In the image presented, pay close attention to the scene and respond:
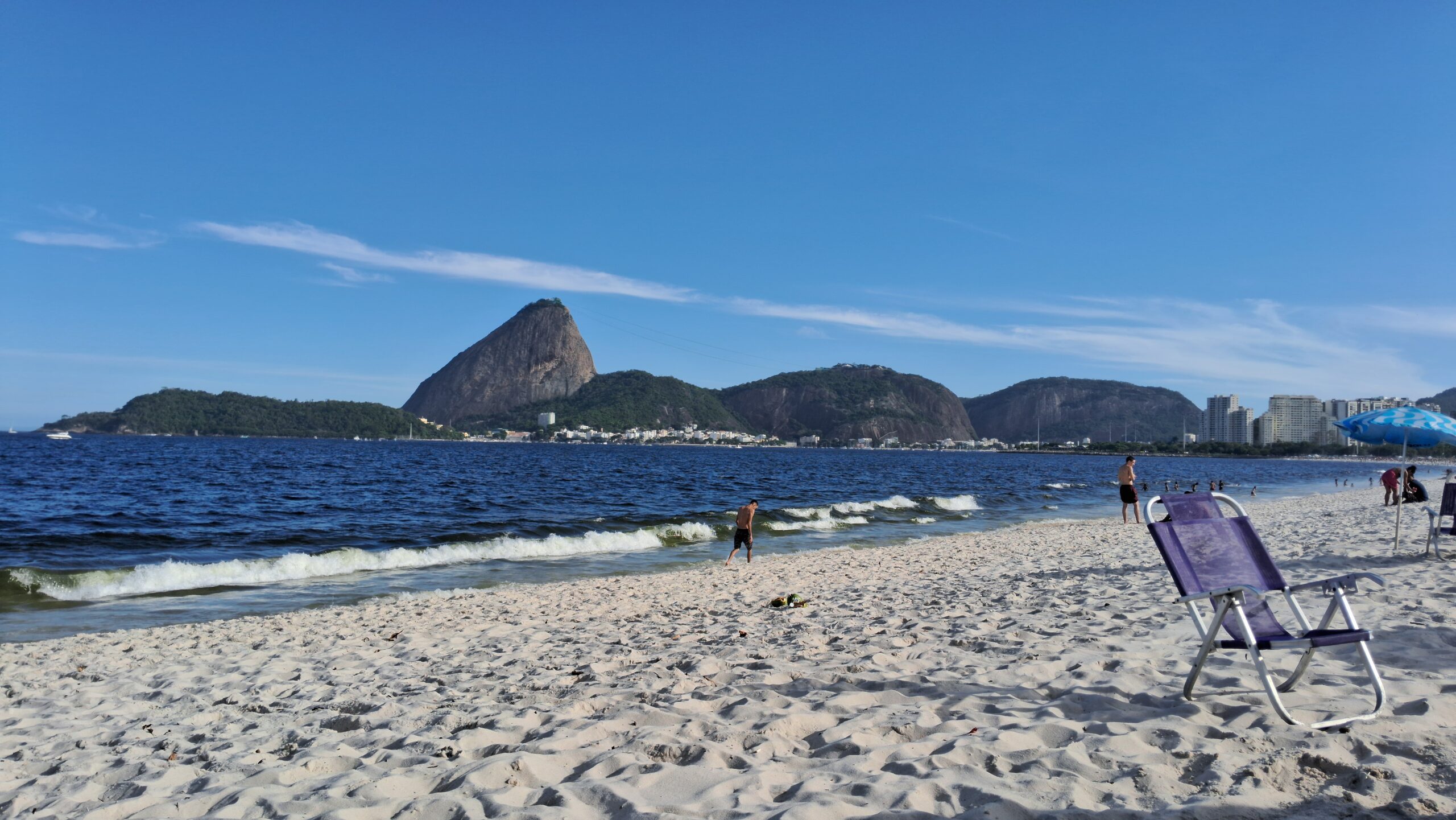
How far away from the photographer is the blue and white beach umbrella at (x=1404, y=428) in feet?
32.8

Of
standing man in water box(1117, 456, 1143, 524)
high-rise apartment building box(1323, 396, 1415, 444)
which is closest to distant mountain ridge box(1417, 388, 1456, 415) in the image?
high-rise apartment building box(1323, 396, 1415, 444)

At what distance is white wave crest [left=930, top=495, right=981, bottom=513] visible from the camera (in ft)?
96.5

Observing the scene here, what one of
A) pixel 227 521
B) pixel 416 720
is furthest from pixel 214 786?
pixel 227 521

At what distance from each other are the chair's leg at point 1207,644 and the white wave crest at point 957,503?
25.0 m

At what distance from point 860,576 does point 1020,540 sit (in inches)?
287

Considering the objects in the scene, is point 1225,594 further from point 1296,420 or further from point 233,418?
point 1296,420

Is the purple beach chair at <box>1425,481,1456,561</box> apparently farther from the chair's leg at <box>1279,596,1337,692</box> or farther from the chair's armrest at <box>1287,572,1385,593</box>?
the chair's armrest at <box>1287,572,1385,593</box>

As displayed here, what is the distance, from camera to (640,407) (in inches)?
6944

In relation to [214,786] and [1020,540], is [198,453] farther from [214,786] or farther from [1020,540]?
[214,786]

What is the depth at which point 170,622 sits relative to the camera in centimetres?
959

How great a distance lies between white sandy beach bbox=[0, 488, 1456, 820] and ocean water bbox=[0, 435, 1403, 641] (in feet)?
13.9

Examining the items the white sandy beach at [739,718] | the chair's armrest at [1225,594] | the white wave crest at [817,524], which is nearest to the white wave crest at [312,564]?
the white wave crest at [817,524]

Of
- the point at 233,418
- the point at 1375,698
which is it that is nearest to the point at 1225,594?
the point at 1375,698

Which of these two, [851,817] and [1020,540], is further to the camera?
[1020,540]
